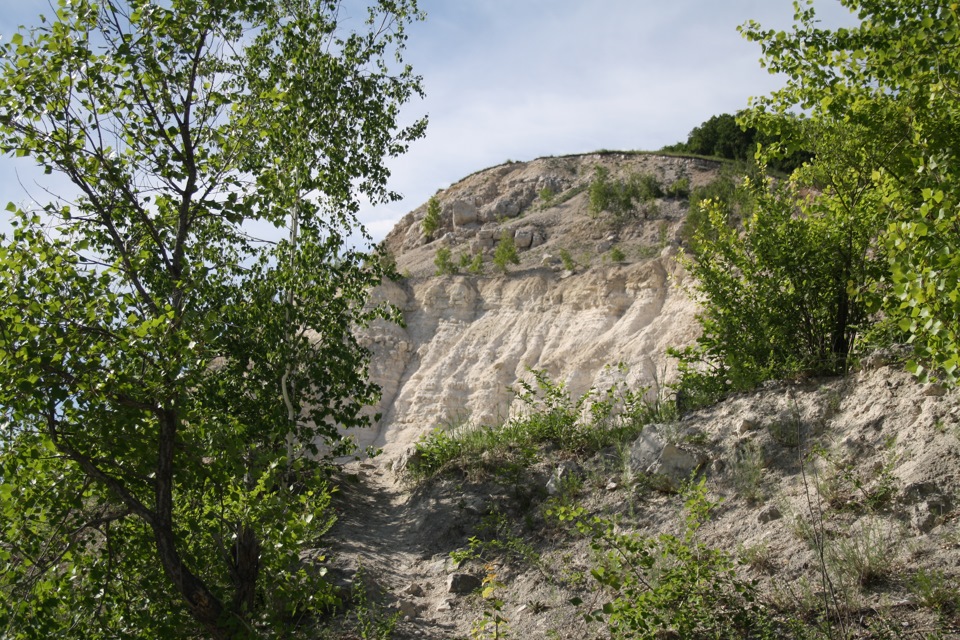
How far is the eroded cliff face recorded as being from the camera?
1472 centimetres

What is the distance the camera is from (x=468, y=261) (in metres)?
20.2

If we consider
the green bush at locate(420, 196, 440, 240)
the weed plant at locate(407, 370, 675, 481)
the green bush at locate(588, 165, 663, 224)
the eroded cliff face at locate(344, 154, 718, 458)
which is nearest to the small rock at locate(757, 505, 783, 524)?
the weed plant at locate(407, 370, 675, 481)

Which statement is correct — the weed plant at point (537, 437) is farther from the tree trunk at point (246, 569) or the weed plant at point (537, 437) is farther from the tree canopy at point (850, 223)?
the tree trunk at point (246, 569)

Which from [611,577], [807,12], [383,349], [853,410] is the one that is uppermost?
[807,12]

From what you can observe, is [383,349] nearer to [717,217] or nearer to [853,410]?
[717,217]

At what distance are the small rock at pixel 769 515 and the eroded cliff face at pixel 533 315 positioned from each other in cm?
456

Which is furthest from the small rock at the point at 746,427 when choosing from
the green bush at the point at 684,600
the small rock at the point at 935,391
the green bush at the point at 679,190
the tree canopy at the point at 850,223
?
the green bush at the point at 679,190

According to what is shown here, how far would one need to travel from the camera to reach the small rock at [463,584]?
7914 mm

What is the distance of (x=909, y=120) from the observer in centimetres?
681

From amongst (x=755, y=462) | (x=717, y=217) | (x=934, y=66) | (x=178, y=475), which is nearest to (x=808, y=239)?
(x=717, y=217)

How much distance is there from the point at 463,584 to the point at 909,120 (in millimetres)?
5771

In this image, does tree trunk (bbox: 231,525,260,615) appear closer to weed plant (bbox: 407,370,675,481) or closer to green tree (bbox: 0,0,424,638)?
green tree (bbox: 0,0,424,638)

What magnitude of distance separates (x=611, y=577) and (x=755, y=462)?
302 cm

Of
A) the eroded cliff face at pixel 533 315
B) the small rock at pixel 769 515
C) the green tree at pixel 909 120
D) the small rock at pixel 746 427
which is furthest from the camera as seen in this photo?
the eroded cliff face at pixel 533 315
